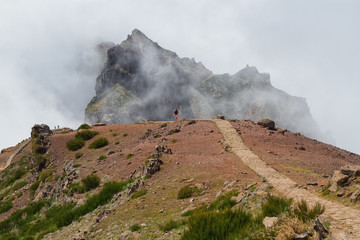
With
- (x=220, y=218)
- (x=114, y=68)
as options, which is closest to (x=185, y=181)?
(x=220, y=218)

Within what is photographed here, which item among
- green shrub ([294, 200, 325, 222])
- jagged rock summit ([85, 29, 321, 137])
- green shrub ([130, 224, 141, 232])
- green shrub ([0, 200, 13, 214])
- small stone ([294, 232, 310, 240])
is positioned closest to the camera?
small stone ([294, 232, 310, 240])

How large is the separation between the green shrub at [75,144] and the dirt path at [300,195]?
23382mm

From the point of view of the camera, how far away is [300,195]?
10211 mm

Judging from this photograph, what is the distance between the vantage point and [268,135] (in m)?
29.4

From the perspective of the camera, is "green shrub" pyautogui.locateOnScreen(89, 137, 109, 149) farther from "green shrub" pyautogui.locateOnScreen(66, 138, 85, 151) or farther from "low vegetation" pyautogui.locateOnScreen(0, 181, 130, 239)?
"low vegetation" pyautogui.locateOnScreen(0, 181, 130, 239)

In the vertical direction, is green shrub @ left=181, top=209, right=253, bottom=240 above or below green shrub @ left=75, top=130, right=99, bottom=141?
below

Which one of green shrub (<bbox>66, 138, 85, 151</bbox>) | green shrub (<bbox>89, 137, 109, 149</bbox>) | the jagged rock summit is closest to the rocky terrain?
green shrub (<bbox>89, 137, 109, 149</bbox>)

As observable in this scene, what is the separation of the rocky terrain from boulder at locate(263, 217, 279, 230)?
31 millimetres

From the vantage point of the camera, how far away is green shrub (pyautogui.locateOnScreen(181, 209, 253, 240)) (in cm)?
700

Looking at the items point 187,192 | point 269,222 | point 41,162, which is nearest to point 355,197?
point 269,222

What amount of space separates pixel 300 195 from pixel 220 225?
497 cm

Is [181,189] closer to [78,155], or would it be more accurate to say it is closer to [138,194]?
[138,194]

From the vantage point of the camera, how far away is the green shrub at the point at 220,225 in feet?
23.0

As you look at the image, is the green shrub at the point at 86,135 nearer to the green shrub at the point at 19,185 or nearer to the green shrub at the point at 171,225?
the green shrub at the point at 19,185
